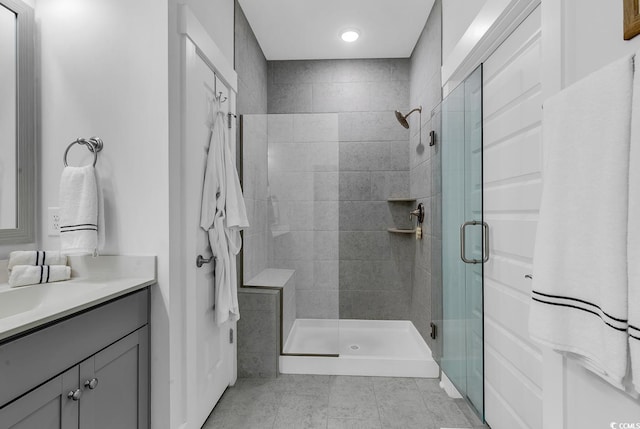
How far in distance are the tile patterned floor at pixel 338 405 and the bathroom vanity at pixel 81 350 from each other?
70cm

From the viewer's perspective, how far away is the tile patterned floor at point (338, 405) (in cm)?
189

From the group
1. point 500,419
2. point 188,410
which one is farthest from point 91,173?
point 500,419

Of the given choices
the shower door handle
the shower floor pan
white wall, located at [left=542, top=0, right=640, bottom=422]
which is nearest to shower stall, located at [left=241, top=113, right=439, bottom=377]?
the shower floor pan

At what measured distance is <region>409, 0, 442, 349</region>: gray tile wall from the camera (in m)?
2.37

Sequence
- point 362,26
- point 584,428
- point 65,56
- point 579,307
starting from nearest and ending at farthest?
point 579,307 → point 584,428 → point 65,56 → point 362,26

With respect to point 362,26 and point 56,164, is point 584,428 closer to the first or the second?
point 56,164

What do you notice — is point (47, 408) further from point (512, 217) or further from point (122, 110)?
point (512, 217)

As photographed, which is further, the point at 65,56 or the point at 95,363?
the point at 65,56

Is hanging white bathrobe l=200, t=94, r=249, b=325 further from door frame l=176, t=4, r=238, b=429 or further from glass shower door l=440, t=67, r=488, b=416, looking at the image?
glass shower door l=440, t=67, r=488, b=416

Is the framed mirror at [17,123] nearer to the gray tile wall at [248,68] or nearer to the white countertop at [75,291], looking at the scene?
the white countertop at [75,291]

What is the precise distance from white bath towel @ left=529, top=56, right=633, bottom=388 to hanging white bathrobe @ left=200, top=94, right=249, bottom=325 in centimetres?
153

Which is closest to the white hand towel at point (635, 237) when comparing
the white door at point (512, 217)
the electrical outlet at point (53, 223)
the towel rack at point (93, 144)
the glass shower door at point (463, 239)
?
the white door at point (512, 217)

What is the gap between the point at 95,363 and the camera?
116 centimetres

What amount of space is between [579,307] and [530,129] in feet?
2.74
